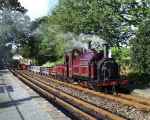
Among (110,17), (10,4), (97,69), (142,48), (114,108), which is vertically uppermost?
(10,4)

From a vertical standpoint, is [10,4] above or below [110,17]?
above

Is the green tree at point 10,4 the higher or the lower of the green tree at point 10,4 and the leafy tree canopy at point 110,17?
the higher

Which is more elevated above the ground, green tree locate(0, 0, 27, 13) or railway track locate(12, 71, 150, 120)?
green tree locate(0, 0, 27, 13)

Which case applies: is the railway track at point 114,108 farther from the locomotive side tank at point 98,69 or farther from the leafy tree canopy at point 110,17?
the leafy tree canopy at point 110,17

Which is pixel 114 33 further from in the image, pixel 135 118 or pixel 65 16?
pixel 135 118

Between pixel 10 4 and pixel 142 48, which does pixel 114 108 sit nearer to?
pixel 142 48

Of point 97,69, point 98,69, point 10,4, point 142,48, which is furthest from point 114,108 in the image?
point 10,4

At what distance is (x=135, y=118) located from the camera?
46.8 feet

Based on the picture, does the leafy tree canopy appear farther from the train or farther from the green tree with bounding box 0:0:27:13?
the green tree with bounding box 0:0:27:13

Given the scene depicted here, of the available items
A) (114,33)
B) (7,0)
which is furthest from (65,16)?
(7,0)

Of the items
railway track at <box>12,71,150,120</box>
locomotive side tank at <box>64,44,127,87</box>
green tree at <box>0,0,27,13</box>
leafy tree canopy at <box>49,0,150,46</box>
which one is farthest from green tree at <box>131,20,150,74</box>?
green tree at <box>0,0,27,13</box>

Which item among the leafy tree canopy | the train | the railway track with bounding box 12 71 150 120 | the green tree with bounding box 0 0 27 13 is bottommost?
the railway track with bounding box 12 71 150 120

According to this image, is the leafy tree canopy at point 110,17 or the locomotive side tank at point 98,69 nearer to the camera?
the locomotive side tank at point 98,69

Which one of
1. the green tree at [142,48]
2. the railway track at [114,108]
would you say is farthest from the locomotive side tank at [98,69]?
the green tree at [142,48]
